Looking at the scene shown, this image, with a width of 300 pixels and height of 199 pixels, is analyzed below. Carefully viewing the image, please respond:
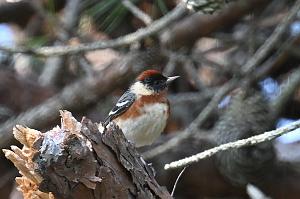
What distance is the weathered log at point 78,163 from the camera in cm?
168

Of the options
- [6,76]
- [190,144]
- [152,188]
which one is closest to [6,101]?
[6,76]

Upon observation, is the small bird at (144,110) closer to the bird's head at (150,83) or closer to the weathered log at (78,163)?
the bird's head at (150,83)

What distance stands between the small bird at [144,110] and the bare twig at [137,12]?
34 centimetres

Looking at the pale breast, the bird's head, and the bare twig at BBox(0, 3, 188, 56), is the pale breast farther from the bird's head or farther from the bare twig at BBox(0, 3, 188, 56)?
the bare twig at BBox(0, 3, 188, 56)

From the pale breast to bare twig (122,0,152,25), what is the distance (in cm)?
48

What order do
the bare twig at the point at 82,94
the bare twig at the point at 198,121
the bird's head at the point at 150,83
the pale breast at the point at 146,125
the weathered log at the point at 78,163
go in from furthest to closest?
the bare twig at the point at 82,94
the bird's head at the point at 150,83
the pale breast at the point at 146,125
the bare twig at the point at 198,121
the weathered log at the point at 78,163

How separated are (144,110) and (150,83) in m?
0.18

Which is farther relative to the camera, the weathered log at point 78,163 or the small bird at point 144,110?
the small bird at point 144,110

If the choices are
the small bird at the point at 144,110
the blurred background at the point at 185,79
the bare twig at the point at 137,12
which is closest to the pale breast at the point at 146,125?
the small bird at the point at 144,110

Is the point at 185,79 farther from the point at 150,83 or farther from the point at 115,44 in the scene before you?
the point at 115,44

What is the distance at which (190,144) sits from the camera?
13.1ft

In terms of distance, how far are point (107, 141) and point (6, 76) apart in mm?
2789

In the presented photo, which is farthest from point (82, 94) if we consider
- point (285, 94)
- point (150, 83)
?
point (285, 94)

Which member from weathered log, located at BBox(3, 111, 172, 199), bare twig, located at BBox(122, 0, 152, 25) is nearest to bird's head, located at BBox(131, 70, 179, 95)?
bare twig, located at BBox(122, 0, 152, 25)
